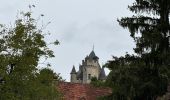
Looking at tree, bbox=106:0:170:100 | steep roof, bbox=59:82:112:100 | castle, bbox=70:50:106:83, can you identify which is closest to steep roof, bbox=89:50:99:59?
castle, bbox=70:50:106:83

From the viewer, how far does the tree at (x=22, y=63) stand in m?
22.9

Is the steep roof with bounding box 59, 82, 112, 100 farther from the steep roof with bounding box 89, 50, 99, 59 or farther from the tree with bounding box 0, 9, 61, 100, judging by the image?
the steep roof with bounding box 89, 50, 99, 59

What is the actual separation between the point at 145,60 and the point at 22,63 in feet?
21.0

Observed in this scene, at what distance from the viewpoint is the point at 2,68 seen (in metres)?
22.9

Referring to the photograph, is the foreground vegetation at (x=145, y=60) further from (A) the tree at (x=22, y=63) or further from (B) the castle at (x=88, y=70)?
(B) the castle at (x=88, y=70)

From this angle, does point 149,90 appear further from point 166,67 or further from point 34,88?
point 34,88

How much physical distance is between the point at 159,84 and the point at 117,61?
2433 millimetres

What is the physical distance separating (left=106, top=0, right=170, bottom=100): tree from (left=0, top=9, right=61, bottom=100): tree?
332 centimetres

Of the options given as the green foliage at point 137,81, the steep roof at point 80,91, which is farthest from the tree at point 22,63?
the steep roof at point 80,91

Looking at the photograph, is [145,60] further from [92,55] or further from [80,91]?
[92,55]

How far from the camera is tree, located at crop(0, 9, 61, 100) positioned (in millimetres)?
22875

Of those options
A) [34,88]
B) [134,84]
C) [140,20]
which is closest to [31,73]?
[34,88]

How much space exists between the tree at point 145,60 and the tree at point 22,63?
332cm

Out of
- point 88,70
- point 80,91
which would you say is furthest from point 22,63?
point 88,70
